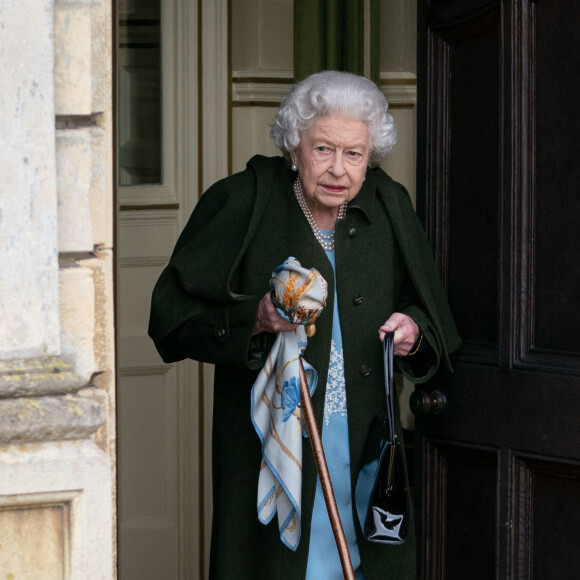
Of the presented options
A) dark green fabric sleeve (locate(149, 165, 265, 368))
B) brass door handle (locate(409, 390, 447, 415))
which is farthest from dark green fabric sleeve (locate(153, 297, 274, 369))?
brass door handle (locate(409, 390, 447, 415))

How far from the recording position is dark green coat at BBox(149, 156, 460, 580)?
108 inches

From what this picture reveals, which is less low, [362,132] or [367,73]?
[367,73]

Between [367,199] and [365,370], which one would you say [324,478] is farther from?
[367,199]

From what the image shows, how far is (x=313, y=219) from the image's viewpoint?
2838 mm

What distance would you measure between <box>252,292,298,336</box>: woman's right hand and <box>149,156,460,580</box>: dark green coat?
0.06m

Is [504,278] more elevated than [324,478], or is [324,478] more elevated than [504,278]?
[504,278]

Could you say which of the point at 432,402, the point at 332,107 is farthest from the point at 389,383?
the point at 332,107

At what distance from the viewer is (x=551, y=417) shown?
9.06 feet

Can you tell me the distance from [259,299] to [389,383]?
1.19 feet

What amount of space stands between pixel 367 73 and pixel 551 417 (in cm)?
185

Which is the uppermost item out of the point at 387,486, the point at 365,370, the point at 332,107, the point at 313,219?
the point at 332,107

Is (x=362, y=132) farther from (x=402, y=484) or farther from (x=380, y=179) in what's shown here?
(x=402, y=484)

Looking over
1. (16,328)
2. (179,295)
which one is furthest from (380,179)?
(16,328)

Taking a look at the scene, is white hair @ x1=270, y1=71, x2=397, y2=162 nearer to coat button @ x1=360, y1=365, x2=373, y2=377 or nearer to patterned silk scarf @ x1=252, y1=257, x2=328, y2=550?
patterned silk scarf @ x1=252, y1=257, x2=328, y2=550
